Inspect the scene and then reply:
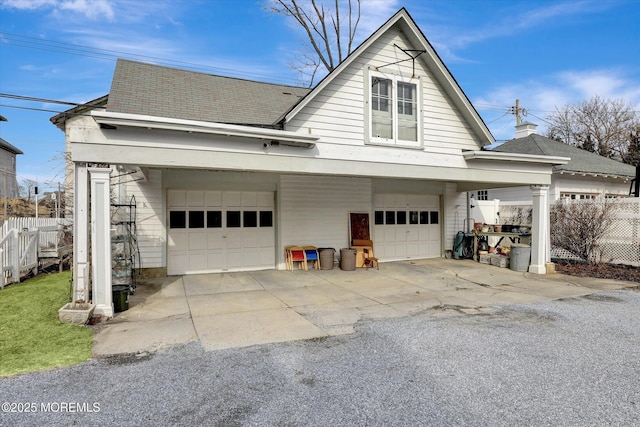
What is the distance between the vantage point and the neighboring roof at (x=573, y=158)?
1587cm

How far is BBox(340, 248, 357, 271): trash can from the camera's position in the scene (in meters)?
11.0

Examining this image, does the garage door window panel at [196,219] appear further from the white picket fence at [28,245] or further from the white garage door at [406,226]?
the white garage door at [406,226]

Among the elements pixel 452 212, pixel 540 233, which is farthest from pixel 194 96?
pixel 540 233

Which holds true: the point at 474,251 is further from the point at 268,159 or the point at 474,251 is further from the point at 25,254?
the point at 25,254

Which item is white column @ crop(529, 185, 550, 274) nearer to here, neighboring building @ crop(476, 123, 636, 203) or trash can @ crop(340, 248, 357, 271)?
neighboring building @ crop(476, 123, 636, 203)

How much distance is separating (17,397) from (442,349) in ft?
15.0

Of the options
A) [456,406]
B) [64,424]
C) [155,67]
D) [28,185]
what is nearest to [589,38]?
[155,67]

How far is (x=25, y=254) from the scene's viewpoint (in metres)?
9.60

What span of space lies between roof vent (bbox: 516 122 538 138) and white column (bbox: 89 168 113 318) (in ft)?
66.9

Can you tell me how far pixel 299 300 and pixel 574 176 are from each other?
14.4 meters

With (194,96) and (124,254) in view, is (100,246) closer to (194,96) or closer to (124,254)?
(124,254)

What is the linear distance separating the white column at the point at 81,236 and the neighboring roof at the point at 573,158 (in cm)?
1594

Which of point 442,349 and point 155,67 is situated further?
point 155,67

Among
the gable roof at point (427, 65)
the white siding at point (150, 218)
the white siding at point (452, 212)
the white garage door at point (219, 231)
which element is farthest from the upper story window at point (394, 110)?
the white siding at point (150, 218)
